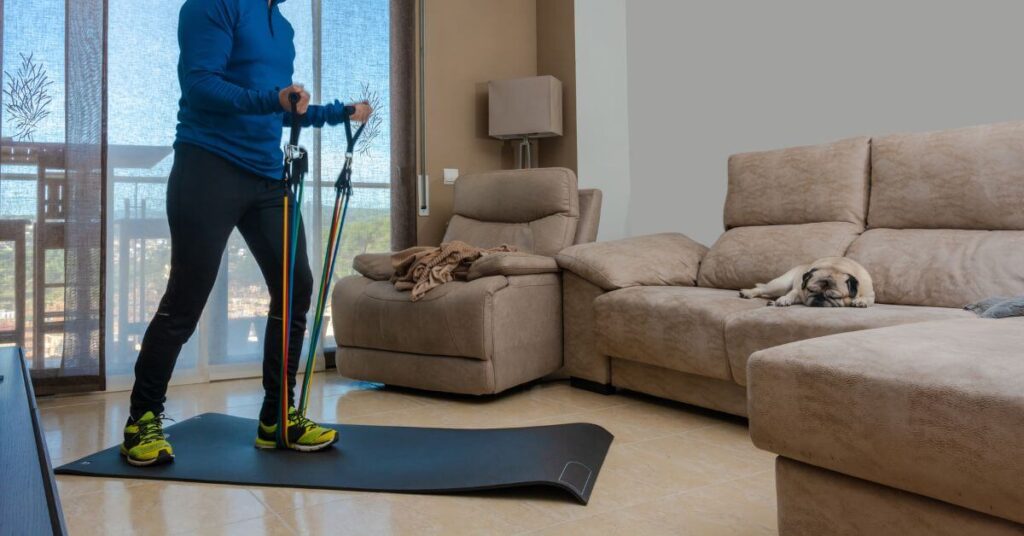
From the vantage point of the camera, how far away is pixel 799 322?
2023 millimetres

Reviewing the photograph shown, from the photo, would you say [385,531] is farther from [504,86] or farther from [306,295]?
[504,86]

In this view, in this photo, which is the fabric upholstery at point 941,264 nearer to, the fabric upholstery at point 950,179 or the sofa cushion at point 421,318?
the fabric upholstery at point 950,179

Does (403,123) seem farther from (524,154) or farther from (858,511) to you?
(858,511)

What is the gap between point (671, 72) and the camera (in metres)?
3.89

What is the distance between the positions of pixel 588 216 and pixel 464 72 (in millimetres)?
1268

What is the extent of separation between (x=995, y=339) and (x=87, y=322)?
3158mm

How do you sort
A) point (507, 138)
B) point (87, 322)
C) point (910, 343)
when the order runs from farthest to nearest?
1. point (507, 138)
2. point (87, 322)
3. point (910, 343)

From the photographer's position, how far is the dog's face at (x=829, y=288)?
7.34ft

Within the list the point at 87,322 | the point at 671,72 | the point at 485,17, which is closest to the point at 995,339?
the point at 671,72

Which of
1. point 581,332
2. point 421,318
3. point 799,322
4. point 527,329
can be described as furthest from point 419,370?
point 799,322

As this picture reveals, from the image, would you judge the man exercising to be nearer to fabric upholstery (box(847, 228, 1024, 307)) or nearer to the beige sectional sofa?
the beige sectional sofa

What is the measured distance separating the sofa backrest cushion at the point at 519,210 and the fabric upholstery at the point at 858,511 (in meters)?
2.17

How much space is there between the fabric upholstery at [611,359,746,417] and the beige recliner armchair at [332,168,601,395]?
0.38 meters

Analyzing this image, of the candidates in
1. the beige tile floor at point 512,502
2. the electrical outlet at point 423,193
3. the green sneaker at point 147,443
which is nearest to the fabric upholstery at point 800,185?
the beige tile floor at point 512,502
